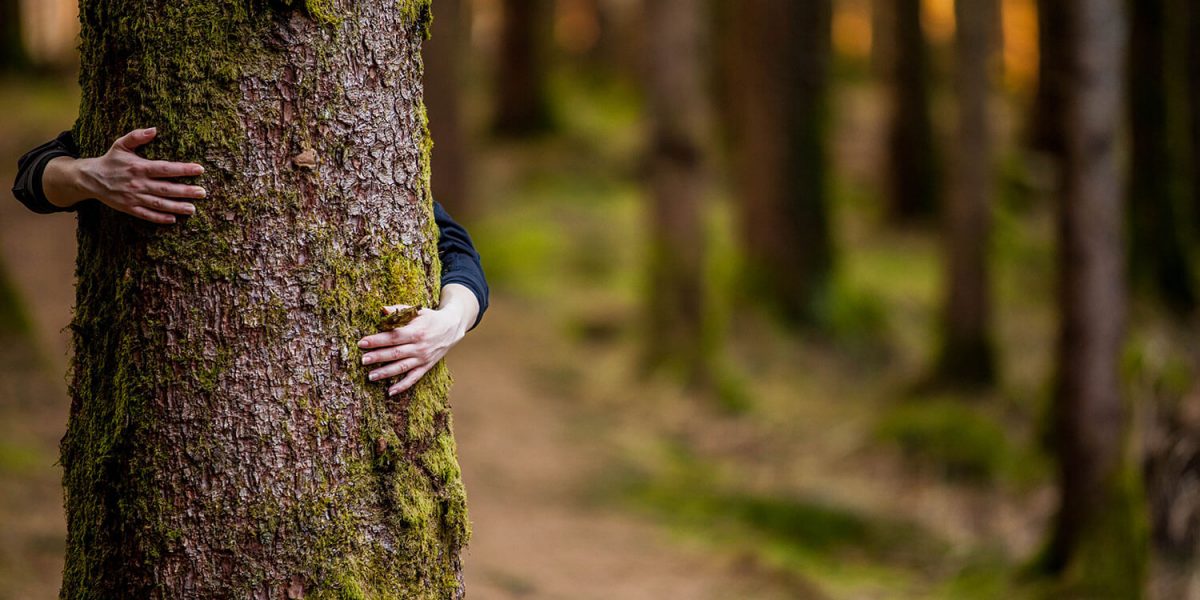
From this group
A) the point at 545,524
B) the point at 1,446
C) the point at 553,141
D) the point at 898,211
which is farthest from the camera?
the point at 553,141

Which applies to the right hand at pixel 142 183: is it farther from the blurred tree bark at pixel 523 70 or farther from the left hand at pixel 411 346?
the blurred tree bark at pixel 523 70

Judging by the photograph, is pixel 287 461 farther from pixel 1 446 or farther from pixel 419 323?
pixel 1 446

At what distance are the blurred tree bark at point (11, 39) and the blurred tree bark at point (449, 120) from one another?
8879mm

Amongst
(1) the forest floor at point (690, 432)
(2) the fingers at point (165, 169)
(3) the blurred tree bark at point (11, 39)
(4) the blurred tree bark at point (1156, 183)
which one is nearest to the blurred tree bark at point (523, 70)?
(1) the forest floor at point (690, 432)

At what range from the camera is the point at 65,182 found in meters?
2.64

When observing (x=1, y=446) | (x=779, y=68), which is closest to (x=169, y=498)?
(x=1, y=446)

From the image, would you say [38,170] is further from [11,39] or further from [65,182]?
[11,39]

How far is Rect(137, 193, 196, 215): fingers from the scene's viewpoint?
2.52m

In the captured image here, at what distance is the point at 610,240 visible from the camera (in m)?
14.7

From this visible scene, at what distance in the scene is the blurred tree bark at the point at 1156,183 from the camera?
10945 mm

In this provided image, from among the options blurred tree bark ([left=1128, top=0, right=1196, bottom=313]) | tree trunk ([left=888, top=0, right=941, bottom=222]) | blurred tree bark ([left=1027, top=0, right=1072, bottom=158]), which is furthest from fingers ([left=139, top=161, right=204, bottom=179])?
tree trunk ([left=888, top=0, right=941, bottom=222])

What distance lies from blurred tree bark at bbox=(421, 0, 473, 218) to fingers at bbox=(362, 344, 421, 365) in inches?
407

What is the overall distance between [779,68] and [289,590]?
10.7 metres

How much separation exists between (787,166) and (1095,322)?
655 cm
